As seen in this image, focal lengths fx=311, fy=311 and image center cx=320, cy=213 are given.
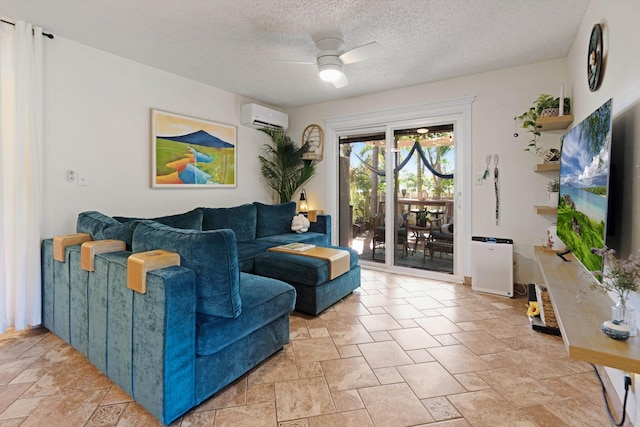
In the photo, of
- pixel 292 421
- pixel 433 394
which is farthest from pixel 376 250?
pixel 292 421

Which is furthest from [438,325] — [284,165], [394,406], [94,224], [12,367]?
[284,165]

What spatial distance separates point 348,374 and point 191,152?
3.13 metres

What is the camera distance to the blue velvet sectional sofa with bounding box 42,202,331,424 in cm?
149

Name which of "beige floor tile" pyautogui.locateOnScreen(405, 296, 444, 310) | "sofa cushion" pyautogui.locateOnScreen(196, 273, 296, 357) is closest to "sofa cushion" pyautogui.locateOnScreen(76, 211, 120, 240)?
"sofa cushion" pyautogui.locateOnScreen(196, 273, 296, 357)

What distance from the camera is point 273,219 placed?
4352 millimetres

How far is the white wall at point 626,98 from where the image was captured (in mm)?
1441

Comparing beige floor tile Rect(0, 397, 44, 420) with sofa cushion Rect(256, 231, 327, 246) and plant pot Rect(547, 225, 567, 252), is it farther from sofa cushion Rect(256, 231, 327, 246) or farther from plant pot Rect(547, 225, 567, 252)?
plant pot Rect(547, 225, 567, 252)

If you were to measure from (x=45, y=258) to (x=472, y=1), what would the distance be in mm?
3817

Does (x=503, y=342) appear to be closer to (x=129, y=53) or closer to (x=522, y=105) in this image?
→ (x=522, y=105)

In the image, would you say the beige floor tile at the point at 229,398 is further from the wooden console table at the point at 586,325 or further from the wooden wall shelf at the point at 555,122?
the wooden wall shelf at the point at 555,122

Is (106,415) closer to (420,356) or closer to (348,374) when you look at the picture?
(348,374)

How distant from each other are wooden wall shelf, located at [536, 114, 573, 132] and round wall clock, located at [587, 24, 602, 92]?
0.67 m

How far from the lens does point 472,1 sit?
88.2 inches

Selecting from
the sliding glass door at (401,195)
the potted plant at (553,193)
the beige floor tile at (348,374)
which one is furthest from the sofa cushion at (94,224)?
the potted plant at (553,193)
